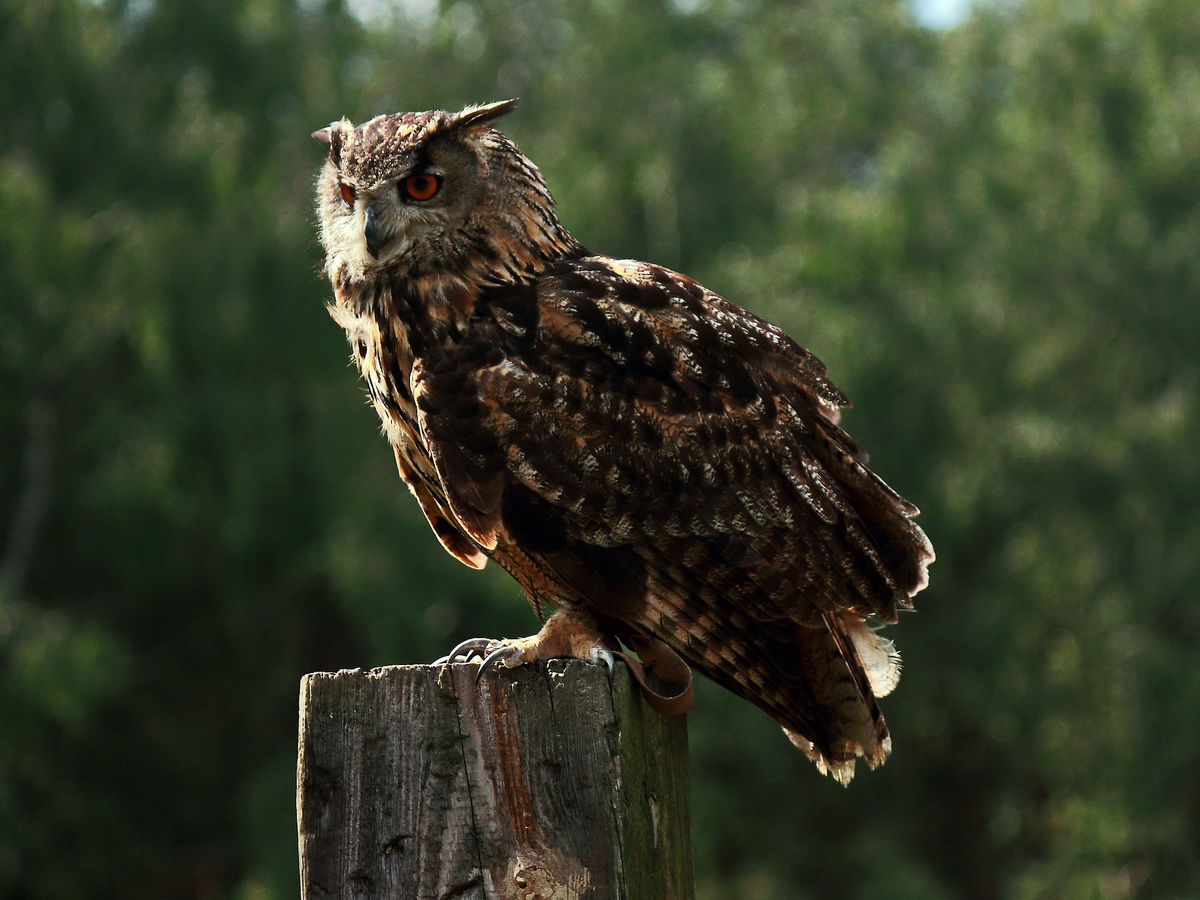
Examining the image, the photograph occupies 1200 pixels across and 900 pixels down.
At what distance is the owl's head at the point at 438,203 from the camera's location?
10.8ft

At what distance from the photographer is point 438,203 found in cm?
337

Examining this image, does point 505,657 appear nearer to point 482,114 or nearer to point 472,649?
point 472,649

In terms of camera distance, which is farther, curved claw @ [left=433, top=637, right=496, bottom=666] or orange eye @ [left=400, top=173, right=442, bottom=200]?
orange eye @ [left=400, top=173, right=442, bottom=200]

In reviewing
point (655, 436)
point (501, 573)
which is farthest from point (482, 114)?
point (501, 573)

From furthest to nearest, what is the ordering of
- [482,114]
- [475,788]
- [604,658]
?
[482,114]
[604,658]
[475,788]

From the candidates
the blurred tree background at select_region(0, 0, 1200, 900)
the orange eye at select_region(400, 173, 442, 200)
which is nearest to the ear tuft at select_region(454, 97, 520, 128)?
the orange eye at select_region(400, 173, 442, 200)

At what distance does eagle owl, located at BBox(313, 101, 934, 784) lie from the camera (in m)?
2.95

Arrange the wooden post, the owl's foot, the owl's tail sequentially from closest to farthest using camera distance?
the wooden post < the owl's foot < the owl's tail

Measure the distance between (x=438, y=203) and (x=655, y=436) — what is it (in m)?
0.78

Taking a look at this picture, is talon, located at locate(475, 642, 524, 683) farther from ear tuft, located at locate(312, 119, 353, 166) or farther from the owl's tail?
ear tuft, located at locate(312, 119, 353, 166)

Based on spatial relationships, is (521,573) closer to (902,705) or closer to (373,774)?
(373,774)

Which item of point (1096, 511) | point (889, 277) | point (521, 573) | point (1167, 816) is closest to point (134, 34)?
point (889, 277)

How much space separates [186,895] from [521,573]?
14.3 metres

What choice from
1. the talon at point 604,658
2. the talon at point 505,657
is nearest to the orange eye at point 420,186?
the talon at point 505,657
